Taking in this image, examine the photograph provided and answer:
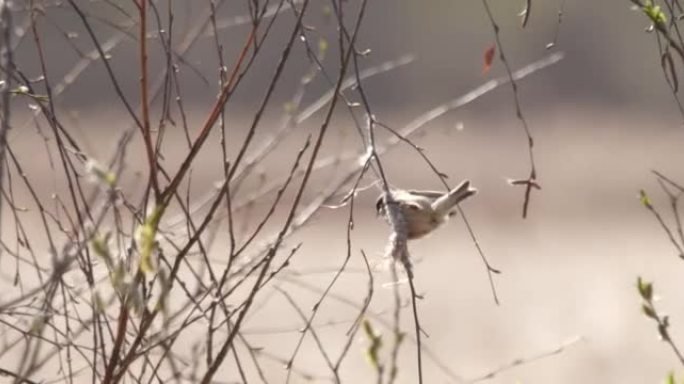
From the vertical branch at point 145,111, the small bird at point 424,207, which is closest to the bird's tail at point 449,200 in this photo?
the small bird at point 424,207

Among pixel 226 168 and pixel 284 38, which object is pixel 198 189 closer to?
pixel 284 38

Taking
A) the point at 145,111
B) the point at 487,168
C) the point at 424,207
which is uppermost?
the point at 487,168

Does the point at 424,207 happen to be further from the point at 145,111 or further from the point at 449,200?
the point at 145,111

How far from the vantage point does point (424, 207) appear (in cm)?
204

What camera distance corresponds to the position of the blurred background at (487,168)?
735 cm

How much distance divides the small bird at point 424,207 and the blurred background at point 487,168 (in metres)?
0.07

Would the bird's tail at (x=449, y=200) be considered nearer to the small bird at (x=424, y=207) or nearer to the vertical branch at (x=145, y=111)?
the small bird at (x=424, y=207)

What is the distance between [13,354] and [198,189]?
566 centimetres

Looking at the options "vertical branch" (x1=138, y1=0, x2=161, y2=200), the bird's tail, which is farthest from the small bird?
"vertical branch" (x1=138, y1=0, x2=161, y2=200)

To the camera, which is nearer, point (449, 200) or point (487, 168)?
point (449, 200)

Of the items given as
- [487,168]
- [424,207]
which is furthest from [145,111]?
[487,168]

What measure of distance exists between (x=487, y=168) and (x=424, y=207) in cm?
1126

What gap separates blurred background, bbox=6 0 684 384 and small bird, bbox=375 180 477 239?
7 centimetres

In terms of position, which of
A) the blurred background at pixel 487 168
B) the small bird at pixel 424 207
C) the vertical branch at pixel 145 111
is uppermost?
the blurred background at pixel 487 168
